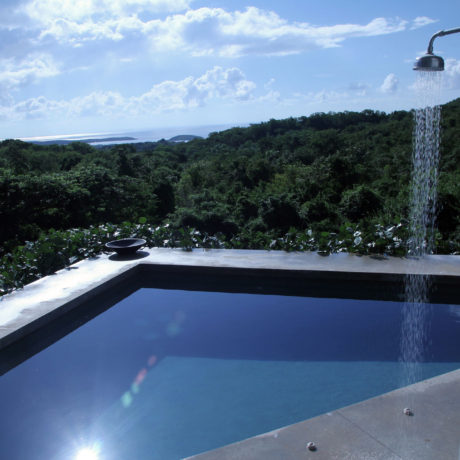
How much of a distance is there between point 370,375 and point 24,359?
2.64 m

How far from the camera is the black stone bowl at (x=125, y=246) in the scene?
17.7ft

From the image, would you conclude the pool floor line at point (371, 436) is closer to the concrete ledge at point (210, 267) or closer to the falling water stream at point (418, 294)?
the falling water stream at point (418, 294)

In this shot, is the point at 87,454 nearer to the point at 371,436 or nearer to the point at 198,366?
the point at 198,366

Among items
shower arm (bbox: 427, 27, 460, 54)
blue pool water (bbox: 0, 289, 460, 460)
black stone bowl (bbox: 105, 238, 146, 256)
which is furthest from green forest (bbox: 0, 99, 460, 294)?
shower arm (bbox: 427, 27, 460, 54)

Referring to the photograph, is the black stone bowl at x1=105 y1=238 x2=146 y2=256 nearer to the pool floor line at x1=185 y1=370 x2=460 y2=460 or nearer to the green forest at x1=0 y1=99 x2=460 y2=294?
the green forest at x1=0 y1=99 x2=460 y2=294

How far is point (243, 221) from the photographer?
24969 millimetres

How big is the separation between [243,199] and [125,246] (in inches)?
809

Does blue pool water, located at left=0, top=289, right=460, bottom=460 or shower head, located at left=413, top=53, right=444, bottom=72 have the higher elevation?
shower head, located at left=413, top=53, right=444, bottom=72

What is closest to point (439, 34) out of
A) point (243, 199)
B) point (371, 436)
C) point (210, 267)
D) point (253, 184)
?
point (371, 436)

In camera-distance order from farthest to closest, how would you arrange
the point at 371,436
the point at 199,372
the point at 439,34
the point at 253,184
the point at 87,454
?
the point at 253,184 < the point at 199,372 < the point at 439,34 < the point at 87,454 < the point at 371,436

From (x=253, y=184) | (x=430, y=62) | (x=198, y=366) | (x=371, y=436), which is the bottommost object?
(x=253, y=184)

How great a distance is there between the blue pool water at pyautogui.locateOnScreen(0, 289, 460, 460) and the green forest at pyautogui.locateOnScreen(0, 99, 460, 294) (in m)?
1.27

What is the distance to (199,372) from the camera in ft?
10.8

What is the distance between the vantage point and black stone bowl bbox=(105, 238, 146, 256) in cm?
540
